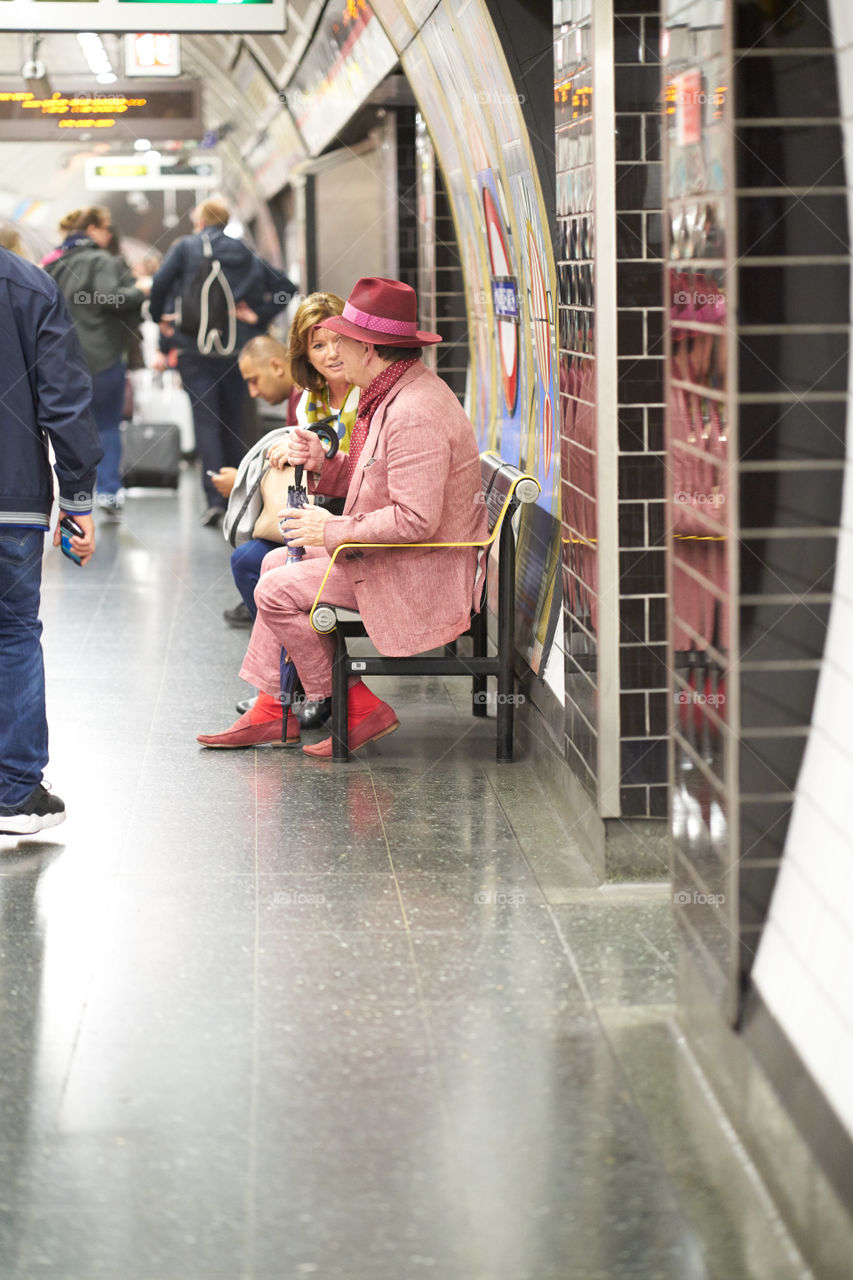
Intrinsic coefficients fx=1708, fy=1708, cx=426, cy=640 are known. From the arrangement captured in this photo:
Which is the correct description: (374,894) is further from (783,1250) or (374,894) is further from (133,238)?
(133,238)

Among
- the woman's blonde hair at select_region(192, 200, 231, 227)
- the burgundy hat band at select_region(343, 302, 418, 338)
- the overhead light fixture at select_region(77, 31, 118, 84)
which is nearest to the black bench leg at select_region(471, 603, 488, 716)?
the burgundy hat band at select_region(343, 302, 418, 338)

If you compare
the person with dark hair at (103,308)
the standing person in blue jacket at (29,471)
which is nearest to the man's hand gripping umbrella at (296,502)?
the standing person in blue jacket at (29,471)

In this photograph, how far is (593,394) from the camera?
4.11 meters

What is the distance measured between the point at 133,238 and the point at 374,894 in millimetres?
25249

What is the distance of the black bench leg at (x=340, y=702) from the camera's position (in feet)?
17.5

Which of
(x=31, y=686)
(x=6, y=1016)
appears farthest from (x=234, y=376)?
(x=6, y=1016)

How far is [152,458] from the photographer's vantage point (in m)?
12.6

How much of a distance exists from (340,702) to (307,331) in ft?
4.16

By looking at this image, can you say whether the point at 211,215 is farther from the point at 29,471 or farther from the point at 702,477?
the point at 702,477

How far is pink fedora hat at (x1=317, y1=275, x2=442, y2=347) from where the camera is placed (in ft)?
16.7

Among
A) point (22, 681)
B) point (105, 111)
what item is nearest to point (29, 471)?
point (22, 681)

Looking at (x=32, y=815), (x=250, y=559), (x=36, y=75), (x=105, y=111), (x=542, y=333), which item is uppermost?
(x=36, y=75)

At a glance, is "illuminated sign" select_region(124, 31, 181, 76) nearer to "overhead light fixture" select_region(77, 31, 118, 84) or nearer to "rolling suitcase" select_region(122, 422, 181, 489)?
"overhead light fixture" select_region(77, 31, 118, 84)

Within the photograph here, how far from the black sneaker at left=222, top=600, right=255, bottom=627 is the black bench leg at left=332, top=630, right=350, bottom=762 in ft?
7.67
